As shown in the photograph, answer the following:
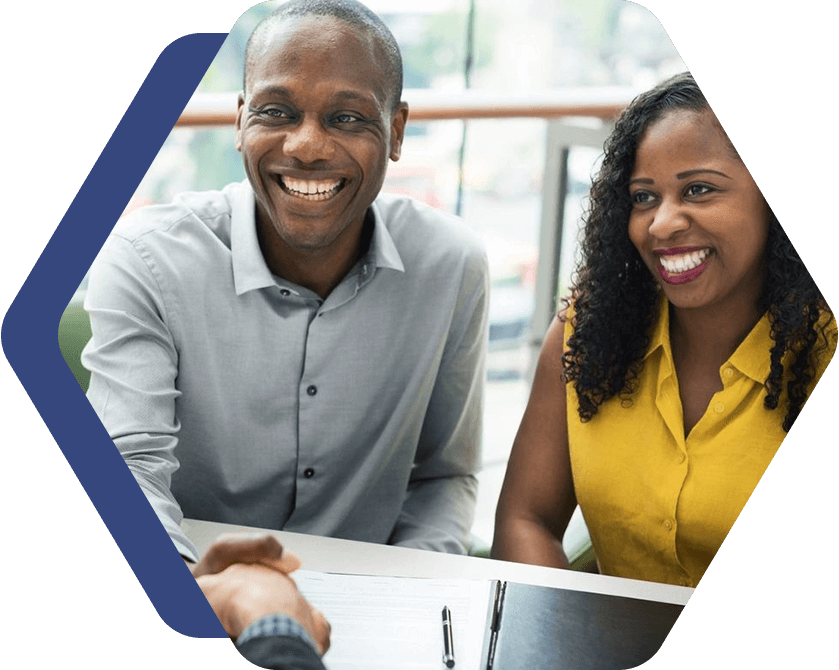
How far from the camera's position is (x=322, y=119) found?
1537 millimetres

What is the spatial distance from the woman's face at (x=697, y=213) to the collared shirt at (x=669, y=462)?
0.34 ft

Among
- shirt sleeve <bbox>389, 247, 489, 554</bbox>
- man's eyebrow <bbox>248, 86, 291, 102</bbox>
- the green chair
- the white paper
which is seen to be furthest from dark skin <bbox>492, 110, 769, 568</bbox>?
the green chair

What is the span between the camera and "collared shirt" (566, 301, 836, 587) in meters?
1.57

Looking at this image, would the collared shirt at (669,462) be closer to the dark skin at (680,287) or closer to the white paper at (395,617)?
the dark skin at (680,287)

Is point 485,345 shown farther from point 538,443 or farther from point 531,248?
point 531,248

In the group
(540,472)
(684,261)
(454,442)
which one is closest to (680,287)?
(684,261)

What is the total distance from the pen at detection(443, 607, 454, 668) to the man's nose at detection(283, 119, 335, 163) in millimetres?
653

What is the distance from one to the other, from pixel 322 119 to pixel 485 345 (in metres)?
0.50

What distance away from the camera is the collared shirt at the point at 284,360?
64.6 inches

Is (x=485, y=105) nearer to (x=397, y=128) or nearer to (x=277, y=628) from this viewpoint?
(x=397, y=128)

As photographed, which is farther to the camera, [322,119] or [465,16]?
[465,16]

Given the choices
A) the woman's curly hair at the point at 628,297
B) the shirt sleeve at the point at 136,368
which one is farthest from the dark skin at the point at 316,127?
the woman's curly hair at the point at 628,297

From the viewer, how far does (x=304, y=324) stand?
1727 mm

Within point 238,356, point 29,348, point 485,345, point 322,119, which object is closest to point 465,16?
point 322,119
